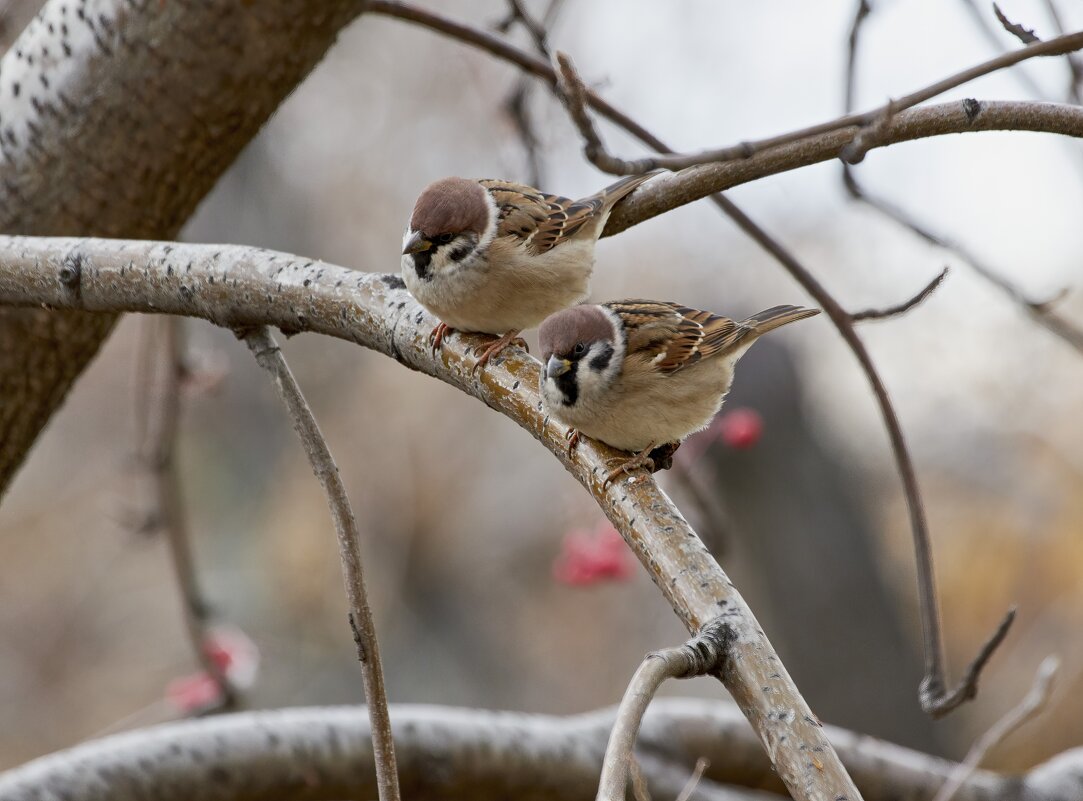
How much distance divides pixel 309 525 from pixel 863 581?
17.7ft

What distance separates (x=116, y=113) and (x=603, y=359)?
0.99m

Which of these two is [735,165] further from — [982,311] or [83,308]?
[982,311]

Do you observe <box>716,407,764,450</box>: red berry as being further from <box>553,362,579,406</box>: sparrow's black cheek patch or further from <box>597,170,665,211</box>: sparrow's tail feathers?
<box>553,362,579,406</box>: sparrow's black cheek patch

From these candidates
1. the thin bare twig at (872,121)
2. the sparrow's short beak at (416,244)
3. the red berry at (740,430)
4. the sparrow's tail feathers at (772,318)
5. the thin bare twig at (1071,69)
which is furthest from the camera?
the red berry at (740,430)

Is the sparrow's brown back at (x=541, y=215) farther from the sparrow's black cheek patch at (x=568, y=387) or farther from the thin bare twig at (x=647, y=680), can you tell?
the thin bare twig at (x=647, y=680)

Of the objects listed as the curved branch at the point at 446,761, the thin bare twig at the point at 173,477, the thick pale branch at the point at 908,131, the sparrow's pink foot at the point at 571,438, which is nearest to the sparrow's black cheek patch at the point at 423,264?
the sparrow's pink foot at the point at 571,438

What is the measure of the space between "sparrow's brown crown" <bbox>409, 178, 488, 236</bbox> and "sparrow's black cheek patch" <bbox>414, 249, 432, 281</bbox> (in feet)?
0.14

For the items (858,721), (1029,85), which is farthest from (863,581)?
(1029,85)

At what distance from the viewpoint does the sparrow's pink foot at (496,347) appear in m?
1.59

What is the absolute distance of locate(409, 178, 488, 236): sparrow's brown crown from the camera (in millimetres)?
2119

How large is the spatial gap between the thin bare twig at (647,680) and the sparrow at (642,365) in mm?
690

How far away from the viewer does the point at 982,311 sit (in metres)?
7.40

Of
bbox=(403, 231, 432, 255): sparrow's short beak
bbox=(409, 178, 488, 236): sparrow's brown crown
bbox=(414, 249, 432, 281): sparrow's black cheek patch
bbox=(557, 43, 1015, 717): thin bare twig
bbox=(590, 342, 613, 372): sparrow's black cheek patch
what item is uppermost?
bbox=(409, 178, 488, 236): sparrow's brown crown

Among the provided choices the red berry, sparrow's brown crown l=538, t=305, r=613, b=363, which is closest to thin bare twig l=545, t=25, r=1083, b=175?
sparrow's brown crown l=538, t=305, r=613, b=363
